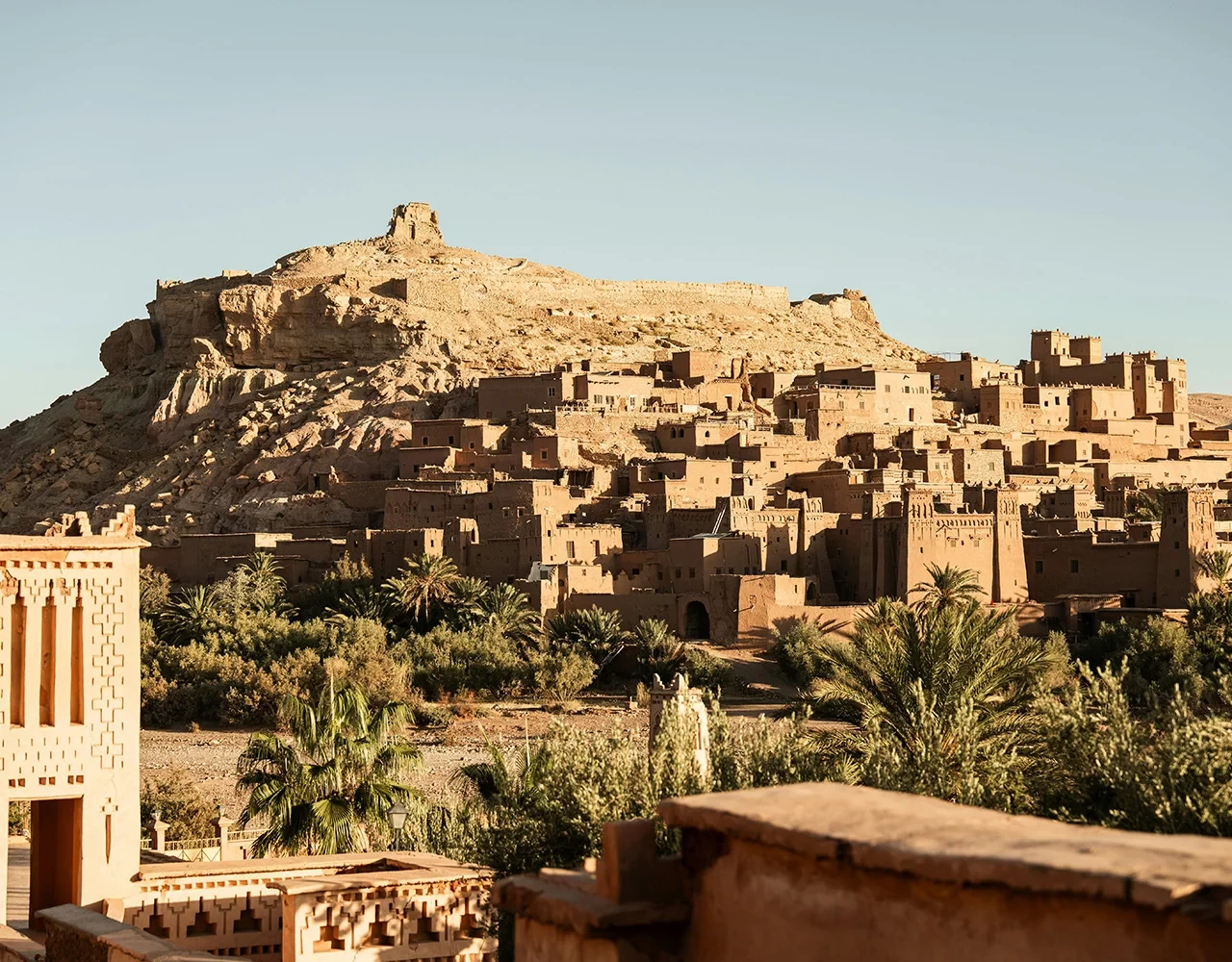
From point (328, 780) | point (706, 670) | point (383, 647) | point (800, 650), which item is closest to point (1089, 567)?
point (800, 650)

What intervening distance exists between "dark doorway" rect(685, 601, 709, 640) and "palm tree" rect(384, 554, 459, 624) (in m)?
4.77

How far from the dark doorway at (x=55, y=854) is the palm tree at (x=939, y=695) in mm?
5044

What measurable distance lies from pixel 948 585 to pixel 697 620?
15.6ft

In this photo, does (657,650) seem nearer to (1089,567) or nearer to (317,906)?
(1089,567)

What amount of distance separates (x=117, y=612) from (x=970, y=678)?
6.76 meters

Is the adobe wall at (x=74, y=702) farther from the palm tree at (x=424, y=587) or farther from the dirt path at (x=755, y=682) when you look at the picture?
the palm tree at (x=424, y=587)

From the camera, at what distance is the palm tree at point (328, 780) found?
52.9 ft

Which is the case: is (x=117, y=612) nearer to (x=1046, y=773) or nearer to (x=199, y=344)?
(x=1046, y=773)

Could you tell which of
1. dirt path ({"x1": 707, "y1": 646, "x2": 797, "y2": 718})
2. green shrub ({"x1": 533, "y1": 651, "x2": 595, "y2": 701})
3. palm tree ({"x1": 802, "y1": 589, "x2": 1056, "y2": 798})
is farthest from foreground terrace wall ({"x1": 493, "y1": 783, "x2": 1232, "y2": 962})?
green shrub ({"x1": 533, "y1": 651, "x2": 595, "y2": 701})

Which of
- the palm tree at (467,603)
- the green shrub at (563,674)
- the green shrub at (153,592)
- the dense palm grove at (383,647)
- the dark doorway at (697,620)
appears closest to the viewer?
the dense palm grove at (383,647)

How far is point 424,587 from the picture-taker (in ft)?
128

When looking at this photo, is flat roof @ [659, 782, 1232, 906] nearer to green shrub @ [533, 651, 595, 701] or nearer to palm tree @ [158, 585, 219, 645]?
green shrub @ [533, 651, 595, 701]

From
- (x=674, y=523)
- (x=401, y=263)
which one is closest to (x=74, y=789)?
(x=674, y=523)

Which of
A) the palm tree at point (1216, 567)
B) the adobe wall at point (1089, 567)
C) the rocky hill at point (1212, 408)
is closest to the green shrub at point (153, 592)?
the adobe wall at point (1089, 567)
